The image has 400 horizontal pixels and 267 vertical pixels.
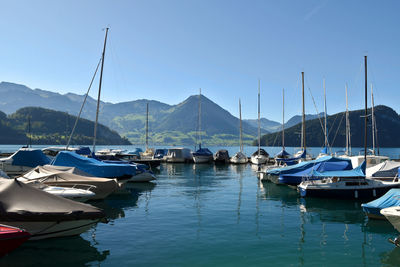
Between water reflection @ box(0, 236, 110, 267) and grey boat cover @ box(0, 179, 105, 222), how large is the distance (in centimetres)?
146

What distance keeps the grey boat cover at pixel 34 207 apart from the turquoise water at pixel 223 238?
5.26ft

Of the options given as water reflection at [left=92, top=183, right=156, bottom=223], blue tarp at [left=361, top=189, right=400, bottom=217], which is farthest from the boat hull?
water reflection at [left=92, top=183, right=156, bottom=223]

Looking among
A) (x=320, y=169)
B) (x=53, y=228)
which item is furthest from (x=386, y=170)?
(x=53, y=228)

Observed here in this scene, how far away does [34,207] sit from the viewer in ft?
41.6

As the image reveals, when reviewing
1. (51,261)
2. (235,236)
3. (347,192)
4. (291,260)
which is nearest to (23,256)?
(51,261)

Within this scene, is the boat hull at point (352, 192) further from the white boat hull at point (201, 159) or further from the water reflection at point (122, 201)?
the white boat hull at point (201, 159)

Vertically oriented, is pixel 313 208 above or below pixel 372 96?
below

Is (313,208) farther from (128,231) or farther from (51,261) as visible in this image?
(51,261)

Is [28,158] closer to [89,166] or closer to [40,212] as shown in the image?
[89,166]

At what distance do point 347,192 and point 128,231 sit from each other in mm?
20075

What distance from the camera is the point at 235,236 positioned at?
1606cm

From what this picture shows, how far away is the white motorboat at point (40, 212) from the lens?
12.2 m

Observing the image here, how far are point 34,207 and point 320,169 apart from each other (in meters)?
25.3

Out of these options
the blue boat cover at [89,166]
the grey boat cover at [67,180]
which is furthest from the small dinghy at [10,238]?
the blue boat cover at [89,166]
